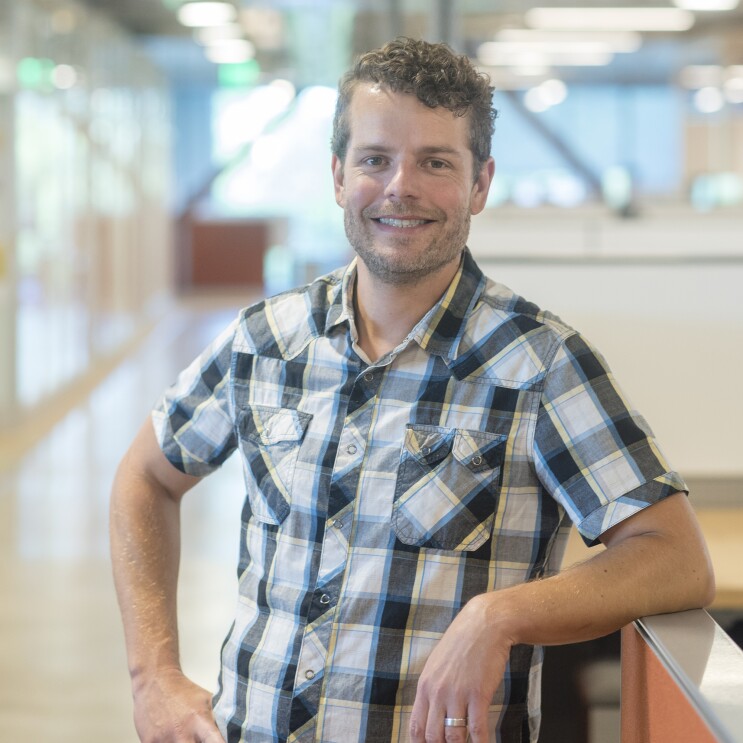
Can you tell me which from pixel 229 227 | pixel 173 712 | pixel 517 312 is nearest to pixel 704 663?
pixel 517 312

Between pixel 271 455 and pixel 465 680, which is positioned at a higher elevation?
pixel 271 455

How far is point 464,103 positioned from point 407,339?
317 mm

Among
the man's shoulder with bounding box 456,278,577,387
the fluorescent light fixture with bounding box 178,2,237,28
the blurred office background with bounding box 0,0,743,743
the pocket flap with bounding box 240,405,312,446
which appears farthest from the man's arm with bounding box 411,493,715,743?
the fluorescent light fixture with bounding box 178,2,237,28

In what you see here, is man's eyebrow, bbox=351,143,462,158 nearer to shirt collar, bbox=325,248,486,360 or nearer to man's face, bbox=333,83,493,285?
man's face, bbox=333,83,493,285

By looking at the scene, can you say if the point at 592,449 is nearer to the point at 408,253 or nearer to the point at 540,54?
the point at 408,253

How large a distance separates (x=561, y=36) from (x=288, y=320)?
9.82 meters

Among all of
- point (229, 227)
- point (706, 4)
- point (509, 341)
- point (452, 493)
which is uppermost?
point (706, 4)

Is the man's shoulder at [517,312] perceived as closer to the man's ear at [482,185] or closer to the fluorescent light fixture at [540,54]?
the man's ear at [482,185]

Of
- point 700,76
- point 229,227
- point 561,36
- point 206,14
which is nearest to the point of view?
point 561,36

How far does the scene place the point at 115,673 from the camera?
146 inches

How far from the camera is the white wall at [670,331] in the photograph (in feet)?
8.50

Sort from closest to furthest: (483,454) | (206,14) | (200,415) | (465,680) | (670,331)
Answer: (465,680)
(483,454)
(200,415)
(670,331)
(206,14)

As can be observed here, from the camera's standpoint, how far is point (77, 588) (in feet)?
14.7

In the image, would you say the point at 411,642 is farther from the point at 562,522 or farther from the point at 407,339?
the point at 407,339
